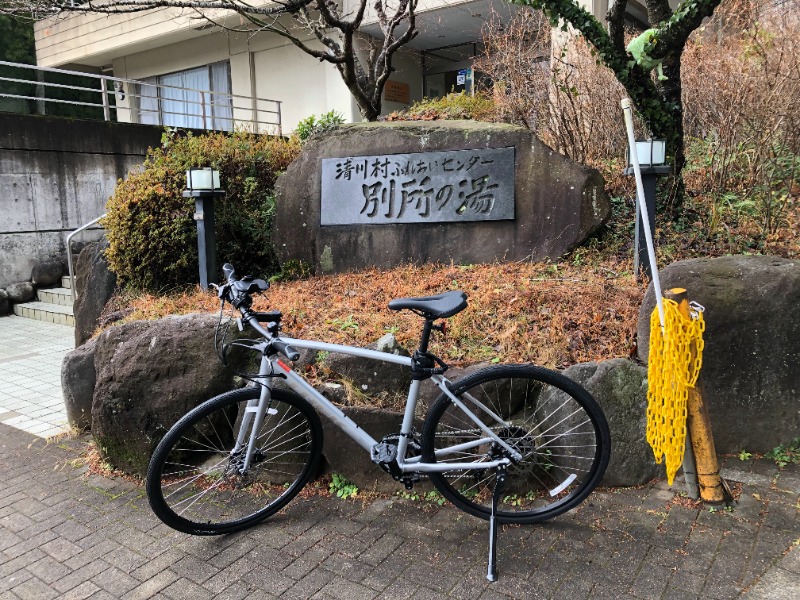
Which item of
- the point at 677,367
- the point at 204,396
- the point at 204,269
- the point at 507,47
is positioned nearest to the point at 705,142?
the point at 507,47

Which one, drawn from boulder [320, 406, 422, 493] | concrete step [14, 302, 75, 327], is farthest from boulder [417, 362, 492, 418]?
concrete step [14, 302, 75, 327]

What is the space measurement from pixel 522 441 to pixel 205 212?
13.5 ft

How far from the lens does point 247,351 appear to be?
3.99 metres

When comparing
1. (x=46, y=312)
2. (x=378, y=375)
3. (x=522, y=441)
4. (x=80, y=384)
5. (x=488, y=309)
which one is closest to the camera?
(x=522, y=441)

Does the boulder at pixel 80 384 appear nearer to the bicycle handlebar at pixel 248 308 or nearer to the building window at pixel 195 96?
the bicycle handlebar at pixel 248 308

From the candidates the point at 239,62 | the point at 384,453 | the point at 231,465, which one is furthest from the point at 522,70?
the point at 239,62

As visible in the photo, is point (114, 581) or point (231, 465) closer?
point (114, 581)

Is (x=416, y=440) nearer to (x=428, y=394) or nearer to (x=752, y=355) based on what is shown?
(x=428, y=394)

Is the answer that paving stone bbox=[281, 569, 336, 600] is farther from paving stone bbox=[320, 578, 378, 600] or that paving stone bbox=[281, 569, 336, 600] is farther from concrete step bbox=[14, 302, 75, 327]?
concrete step bbox=[14, 302, 75, 327]

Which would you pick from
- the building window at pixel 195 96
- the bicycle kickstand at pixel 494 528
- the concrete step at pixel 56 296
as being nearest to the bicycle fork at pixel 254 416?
the bicycle kickstand at pixel 494 528

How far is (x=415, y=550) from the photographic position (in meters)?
2.94

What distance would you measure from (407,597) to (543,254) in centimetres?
389

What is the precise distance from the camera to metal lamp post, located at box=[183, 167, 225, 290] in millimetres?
5840

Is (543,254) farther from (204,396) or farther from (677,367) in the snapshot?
(204,396)
